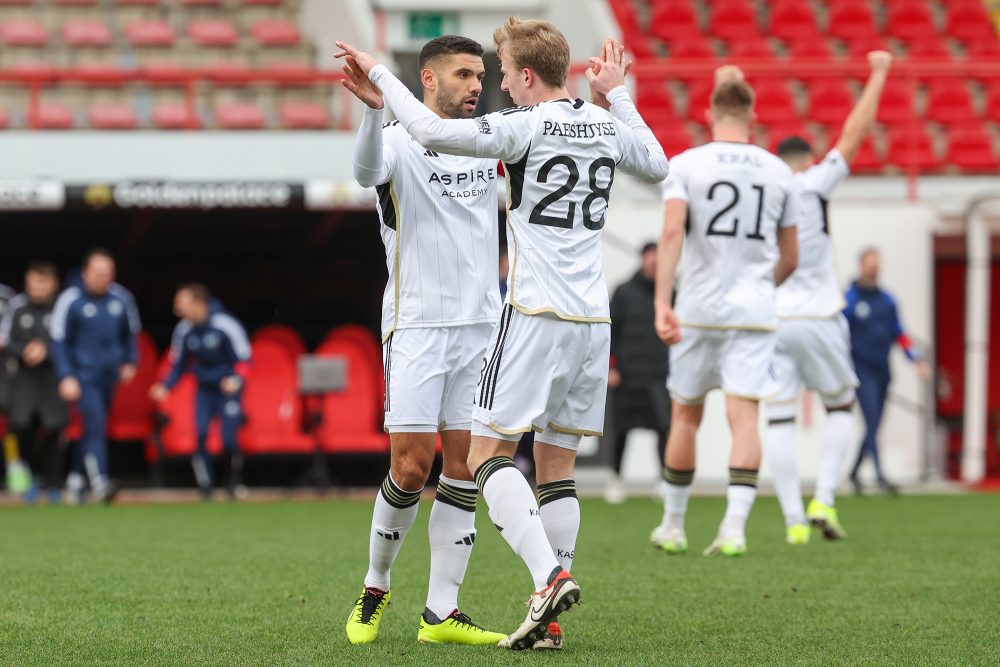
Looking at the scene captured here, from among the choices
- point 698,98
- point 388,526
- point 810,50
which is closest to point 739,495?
point 388,526

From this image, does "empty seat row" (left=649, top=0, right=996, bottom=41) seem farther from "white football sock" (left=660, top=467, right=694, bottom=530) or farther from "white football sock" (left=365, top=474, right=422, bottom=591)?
"white football sock" (left=365, top=474, right=422, bottom=591)

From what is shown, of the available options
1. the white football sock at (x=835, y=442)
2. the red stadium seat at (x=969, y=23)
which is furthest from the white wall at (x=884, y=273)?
the white football sock at (x=835, y=442)

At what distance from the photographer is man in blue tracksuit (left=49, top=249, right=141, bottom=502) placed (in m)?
13.2

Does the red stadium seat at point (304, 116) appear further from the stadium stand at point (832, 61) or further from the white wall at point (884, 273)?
the stadium stand at point (832, 61)

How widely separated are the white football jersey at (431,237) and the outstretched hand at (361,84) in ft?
0.99

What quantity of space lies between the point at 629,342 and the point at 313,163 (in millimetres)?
3762

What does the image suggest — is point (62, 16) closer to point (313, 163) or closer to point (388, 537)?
point (313, 163)

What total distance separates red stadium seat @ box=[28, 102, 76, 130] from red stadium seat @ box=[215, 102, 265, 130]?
59.5 inches

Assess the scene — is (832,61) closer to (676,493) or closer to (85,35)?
(85,35)

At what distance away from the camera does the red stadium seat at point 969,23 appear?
18.9 metres

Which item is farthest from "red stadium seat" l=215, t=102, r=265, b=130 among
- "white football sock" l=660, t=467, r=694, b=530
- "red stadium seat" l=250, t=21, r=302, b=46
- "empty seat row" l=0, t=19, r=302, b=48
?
"white football sock" l=660, t=467, r=694, b=530

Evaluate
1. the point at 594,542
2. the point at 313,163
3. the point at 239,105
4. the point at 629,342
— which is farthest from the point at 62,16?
the point at 594,542

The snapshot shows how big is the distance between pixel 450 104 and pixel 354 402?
411 inches

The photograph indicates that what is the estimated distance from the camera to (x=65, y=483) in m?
16.1
